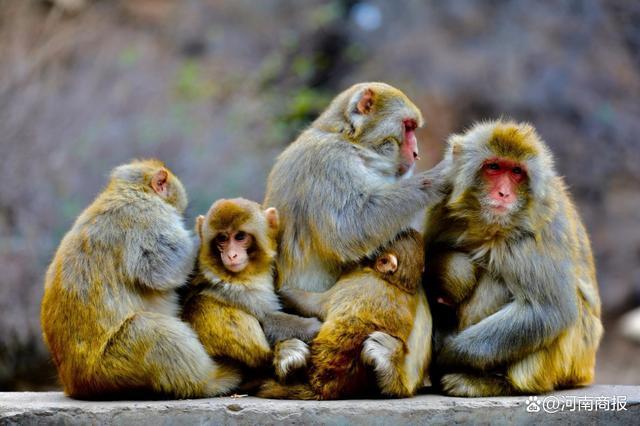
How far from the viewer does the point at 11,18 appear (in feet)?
50.0

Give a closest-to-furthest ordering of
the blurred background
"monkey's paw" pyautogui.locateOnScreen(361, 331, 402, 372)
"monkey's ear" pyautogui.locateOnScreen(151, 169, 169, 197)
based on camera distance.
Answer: "monkey's paw" pyautogui.locateOnScreen(361, 331, 402, 372) → "monkey's ear" pyautogui.locateOnScreen(151, 169, 169, 197) → the blurred background

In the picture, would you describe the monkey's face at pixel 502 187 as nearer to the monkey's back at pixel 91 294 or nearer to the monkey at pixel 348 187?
the monkey at pixel 348 187

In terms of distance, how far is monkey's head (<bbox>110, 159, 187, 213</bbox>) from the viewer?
5926 mm

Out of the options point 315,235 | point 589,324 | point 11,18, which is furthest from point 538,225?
point 11,18

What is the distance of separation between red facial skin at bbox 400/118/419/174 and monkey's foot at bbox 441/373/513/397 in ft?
4.87

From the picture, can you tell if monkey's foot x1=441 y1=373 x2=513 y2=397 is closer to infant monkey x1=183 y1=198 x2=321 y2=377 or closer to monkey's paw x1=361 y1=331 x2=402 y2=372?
monkey's paw x1=361 y1=331 x2=402 y2=372

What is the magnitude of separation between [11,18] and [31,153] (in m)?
2.89

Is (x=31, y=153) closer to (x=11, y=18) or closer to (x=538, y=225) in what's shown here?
(x=11, y=18)

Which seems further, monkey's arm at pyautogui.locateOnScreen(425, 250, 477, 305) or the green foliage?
the green foliage

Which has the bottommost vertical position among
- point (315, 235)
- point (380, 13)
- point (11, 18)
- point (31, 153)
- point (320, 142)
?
point (315, 235)

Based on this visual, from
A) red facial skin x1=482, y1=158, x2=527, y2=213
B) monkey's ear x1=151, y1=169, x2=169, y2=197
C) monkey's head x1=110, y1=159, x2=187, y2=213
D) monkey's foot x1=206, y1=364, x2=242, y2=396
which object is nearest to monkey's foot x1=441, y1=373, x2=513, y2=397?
red facial skin x1=482, y1=158, x2=527, y2=213

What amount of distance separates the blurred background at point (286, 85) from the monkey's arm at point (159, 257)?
8.46 meters
